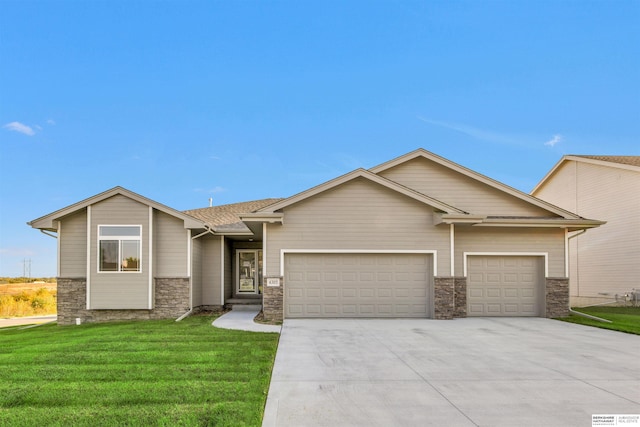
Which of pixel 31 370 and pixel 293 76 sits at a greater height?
pixel 293 76

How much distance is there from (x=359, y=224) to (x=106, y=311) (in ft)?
28.1

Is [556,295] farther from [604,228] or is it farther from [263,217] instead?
[263,217]

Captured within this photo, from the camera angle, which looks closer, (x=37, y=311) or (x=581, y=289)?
(x=581, y=289)

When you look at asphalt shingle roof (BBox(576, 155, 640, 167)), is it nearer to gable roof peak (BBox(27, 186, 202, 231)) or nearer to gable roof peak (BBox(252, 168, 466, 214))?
gable roof peak (BBox(252, 168, 466, 214))

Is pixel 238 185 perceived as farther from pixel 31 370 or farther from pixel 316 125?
pixel 31 370

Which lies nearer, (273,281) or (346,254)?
(273,281)

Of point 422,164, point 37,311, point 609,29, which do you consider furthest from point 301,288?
point 609,29

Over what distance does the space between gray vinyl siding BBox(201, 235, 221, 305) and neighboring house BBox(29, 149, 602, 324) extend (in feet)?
3.24

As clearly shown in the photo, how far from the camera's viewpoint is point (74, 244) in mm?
13852

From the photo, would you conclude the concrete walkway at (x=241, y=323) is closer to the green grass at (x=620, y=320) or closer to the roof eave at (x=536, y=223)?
the roof eave at (x=536, y=223)

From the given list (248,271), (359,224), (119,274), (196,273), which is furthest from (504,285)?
(119,274)

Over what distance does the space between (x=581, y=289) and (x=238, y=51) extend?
68.7 ft

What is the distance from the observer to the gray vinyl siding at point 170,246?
1387 cm

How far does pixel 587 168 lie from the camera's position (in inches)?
810
